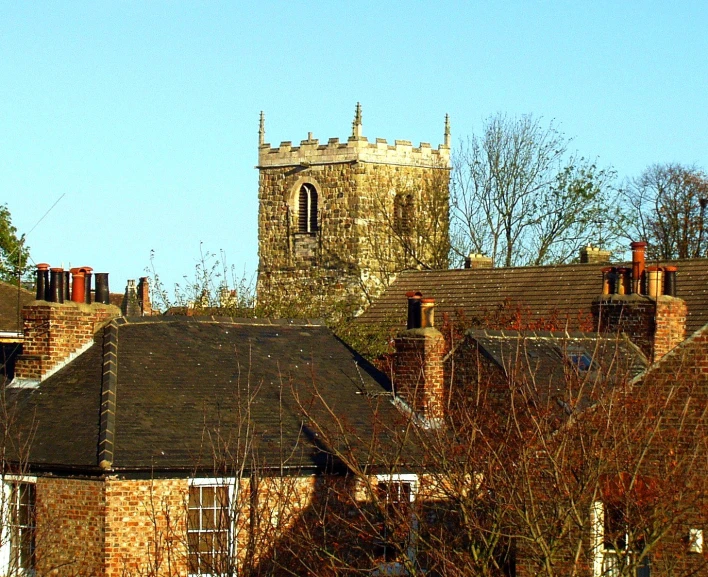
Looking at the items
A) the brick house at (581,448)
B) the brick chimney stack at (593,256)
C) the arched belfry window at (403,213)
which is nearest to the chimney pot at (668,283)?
the brick house at (581,448)

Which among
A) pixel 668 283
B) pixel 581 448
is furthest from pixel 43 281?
pixel 581 448

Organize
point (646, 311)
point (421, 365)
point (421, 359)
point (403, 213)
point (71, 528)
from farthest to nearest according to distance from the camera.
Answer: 1. point (403, 213)
2. point (646, 311)
3. point (421, 359)
4. point (421, 365)
5. point (71, 528)

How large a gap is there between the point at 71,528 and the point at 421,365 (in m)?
5.89

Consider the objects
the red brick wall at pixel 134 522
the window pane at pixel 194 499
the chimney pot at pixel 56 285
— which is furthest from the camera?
the chimney pot at pixel 56 285

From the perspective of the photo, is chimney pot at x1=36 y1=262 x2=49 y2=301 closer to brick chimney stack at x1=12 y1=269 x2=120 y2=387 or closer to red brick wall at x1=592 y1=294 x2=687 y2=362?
brick chimney stack at x1=12 y1=269 x2=120 y2=387

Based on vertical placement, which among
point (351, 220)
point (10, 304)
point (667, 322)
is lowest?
point (667, 322)

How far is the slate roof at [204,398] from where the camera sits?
1842cm

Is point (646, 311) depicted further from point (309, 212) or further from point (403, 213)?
point (309, 212)

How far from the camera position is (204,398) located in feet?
65.6

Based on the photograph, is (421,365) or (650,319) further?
(650,319)

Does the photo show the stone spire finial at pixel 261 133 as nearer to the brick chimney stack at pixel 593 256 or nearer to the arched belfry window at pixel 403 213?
the arched belfry window at pixel 403 213

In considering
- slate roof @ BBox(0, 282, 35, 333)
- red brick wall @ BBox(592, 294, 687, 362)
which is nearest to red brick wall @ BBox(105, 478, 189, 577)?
red brick wall @ BBox(592, 294, 687, 362)

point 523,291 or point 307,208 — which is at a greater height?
point 307,208

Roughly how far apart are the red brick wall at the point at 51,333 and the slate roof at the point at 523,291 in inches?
556
